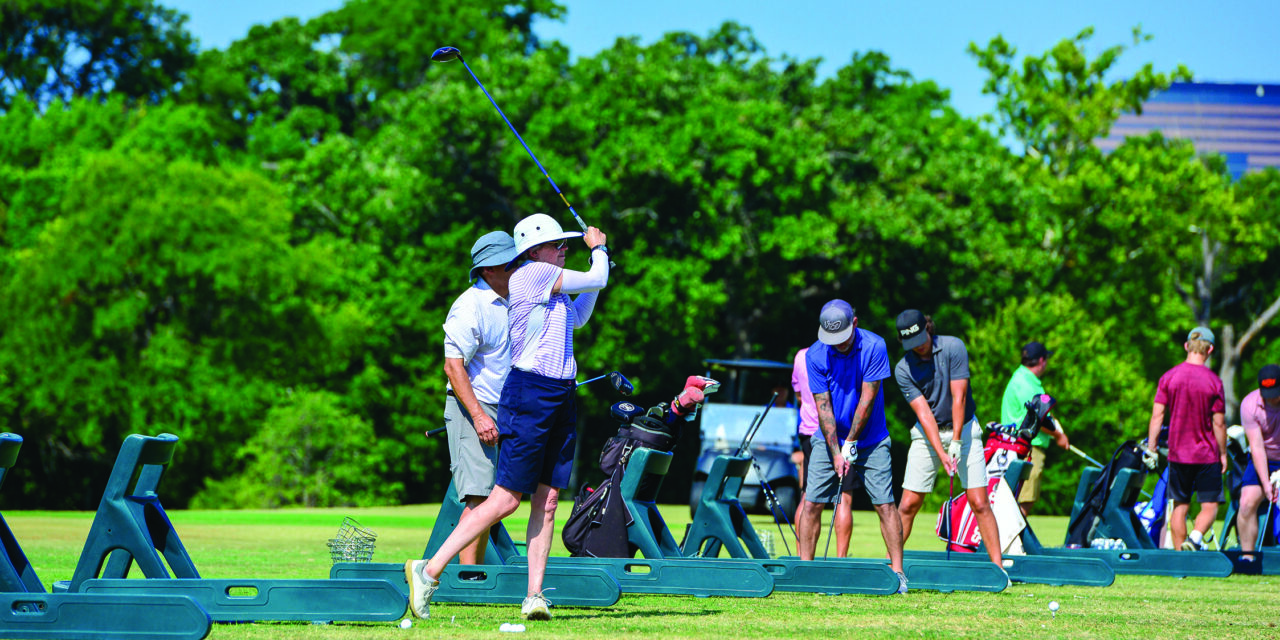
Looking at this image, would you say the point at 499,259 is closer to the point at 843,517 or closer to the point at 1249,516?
the point at 843,517

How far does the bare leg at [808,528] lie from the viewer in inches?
367

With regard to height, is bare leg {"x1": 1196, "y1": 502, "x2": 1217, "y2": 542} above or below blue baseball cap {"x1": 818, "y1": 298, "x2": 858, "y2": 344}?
below

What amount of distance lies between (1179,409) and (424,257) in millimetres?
23220

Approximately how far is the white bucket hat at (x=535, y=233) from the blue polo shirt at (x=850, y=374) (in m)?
2.54

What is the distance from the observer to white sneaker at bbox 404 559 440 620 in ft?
21.9

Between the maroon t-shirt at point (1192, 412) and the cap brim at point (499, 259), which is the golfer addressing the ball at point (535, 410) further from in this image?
the maroon t-shirt at point (1192, 412)

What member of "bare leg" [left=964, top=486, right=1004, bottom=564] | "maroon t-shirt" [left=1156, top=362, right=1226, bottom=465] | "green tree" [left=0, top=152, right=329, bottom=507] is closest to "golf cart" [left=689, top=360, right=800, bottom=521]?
"maroon t-shirt" [left=1156, top=362, right=1226, bottom=465]

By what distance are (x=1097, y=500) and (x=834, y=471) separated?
13.4ft

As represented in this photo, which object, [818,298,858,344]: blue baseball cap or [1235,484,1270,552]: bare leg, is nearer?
[818,298,858,344]: blue baseball cap

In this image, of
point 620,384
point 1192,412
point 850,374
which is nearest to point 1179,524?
point 1192,412

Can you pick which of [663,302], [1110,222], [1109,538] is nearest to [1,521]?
[1109,538]

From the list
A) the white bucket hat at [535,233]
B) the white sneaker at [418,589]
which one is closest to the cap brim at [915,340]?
the white bucket hat at [535,233]

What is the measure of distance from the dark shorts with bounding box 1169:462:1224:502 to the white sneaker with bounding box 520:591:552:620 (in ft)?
23.5

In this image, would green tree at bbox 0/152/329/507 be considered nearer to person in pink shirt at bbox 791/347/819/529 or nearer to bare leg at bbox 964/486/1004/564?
person in pink shirt at bbox 791/347/819/529
